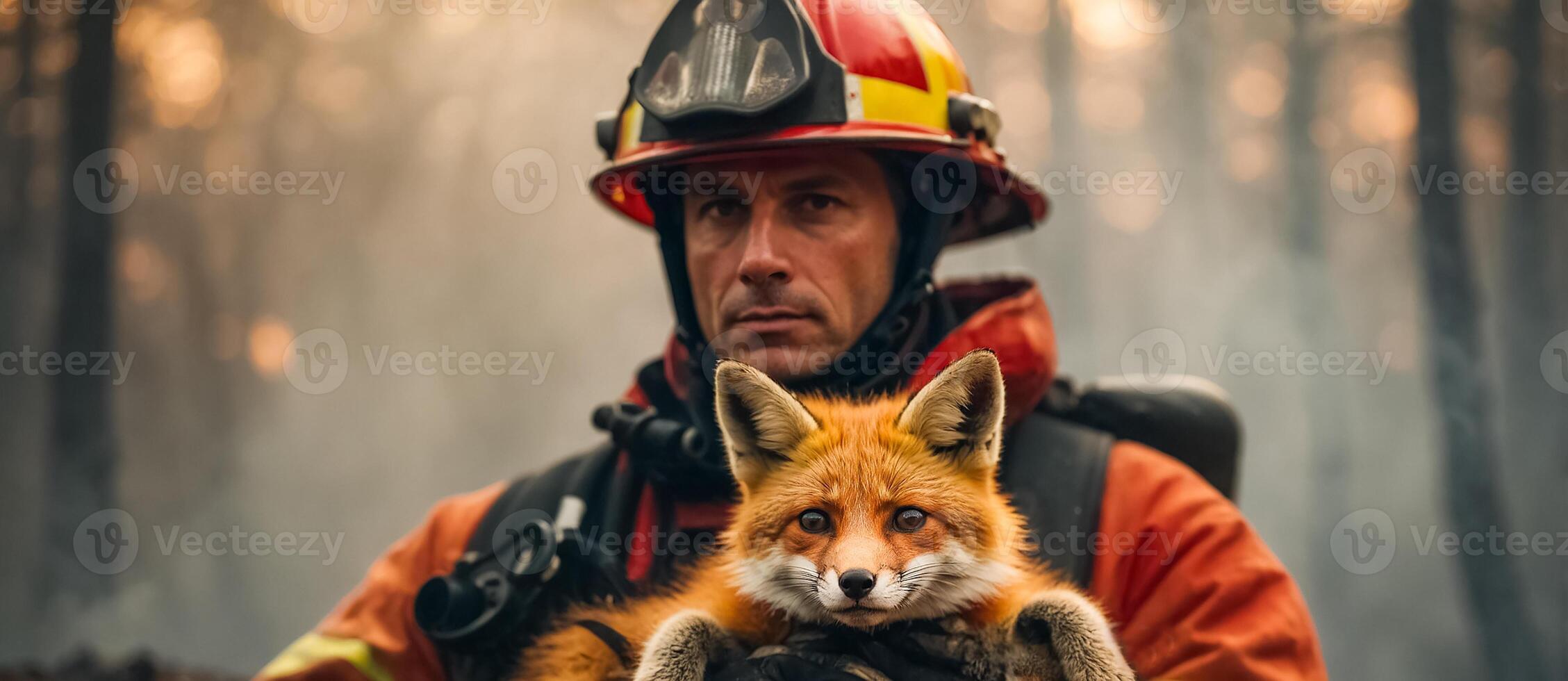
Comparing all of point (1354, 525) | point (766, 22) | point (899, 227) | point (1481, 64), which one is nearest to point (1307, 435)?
point (1354, 525)

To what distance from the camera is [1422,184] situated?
3.89m

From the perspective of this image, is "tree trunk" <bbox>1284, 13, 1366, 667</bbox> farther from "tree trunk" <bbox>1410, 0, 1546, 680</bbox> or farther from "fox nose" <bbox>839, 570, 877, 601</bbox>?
"fox nose" <bbox>839, 570, 877, 601</bbox>

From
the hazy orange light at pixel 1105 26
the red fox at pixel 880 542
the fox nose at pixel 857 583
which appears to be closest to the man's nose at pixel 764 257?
the red fox at pixel 880 542

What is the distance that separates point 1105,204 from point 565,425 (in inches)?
105

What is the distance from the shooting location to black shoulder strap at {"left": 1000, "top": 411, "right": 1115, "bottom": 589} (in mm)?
1787

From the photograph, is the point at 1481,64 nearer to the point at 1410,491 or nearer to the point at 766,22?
the point at 1410,491

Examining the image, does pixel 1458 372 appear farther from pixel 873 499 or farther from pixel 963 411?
pixel 873 499

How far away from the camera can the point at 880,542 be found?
4.20 ft

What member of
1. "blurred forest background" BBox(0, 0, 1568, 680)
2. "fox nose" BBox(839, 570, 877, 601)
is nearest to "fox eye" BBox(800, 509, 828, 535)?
"fox nose" BBox(839, 570, 877, 601)

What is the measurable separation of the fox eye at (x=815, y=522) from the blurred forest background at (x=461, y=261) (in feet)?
10.1

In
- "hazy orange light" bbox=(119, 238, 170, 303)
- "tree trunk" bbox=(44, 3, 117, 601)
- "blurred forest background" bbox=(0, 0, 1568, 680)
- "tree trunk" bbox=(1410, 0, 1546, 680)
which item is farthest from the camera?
"hazy orange light" bbox=(119, 238, 170, 303)

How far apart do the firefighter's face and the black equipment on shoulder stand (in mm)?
245

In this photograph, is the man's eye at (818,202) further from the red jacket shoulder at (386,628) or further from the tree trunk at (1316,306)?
the tree trunk at (1316,306)

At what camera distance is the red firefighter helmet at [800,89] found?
6.16 feet
